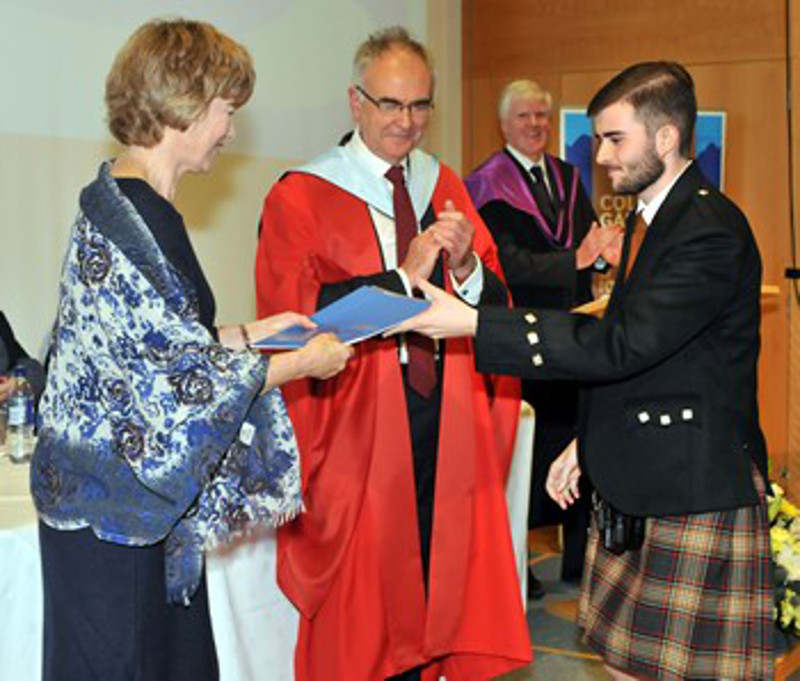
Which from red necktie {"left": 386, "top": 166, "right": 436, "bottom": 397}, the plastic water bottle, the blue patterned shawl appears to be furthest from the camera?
red necktie {"left": 386, "top": 166, "right": 436, "bottom": 397}

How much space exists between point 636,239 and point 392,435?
0.83 meters

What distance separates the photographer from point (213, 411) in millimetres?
1917

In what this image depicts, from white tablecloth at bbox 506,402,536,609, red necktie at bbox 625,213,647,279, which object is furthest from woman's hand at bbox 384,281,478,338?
white tablecloth at bbox 506,402,536,609

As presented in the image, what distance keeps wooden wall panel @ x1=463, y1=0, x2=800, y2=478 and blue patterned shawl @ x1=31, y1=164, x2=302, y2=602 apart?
4.68m

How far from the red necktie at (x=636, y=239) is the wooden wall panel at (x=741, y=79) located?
394 cm

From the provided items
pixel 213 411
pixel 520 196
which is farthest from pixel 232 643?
pixel 520 196

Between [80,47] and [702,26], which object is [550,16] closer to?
[702,26]

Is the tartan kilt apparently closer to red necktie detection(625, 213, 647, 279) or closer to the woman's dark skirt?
red necktie detection(625, 213, 647, 279)

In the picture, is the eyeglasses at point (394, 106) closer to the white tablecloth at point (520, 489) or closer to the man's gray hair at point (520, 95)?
the white tablecloth at point (520, 489)

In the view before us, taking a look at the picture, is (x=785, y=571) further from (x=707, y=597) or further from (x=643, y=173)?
(x=643, y=173)

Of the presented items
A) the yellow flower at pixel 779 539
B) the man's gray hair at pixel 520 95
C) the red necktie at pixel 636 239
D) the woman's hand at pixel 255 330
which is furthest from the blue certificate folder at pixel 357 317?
the man's gray hair at pixel 520 95

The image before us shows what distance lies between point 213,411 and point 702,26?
490 cm

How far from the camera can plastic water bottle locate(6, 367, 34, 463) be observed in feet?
9.00

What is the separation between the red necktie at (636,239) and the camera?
2307 millimetres
